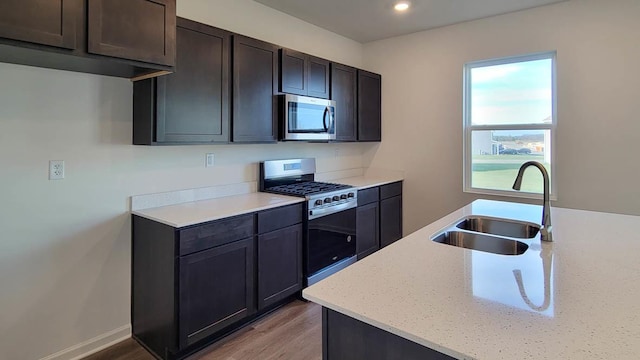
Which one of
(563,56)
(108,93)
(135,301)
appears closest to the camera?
(108,93)

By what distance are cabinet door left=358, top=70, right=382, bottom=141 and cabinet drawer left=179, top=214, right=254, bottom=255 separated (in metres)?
2.12

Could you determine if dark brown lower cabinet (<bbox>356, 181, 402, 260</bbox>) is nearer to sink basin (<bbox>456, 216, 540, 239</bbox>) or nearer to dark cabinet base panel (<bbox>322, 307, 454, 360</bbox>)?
sink basin (<bbox>456, 216, 540, 239</bbox>)

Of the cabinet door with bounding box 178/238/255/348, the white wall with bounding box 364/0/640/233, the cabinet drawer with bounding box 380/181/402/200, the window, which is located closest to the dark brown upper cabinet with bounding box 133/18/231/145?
the cabinet door with bounding box 178/238/255/348

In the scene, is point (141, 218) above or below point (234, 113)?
below

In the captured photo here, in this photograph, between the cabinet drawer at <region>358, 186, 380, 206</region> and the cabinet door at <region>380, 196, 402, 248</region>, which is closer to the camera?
the cabinet drawer at <region>358, 186, 380, 206</region>

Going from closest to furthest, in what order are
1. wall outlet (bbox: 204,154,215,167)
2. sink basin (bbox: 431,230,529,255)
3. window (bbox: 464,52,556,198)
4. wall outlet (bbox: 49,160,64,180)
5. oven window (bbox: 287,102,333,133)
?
1. sink basin (bbox: 431,230,529,255)
2. wall outlet (bbox: 49,160,64,180)
3. wall outlet (bbox: 204,154,215,167)
4. oven window (bbox: 287,102,333,133)
5. window (bbox: 464,52,556,198)

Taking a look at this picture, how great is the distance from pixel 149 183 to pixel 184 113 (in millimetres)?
588

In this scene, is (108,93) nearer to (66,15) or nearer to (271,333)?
(66,15)

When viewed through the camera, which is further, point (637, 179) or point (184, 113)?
point (637, 179)

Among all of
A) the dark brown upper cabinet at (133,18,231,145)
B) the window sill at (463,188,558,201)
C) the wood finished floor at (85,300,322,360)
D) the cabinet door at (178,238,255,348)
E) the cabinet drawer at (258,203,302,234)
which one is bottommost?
the wood finished floor at (85,300,322,360)

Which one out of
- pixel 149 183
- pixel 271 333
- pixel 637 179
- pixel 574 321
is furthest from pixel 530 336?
pixel 637 179

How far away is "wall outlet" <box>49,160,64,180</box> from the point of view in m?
2.10

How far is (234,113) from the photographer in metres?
2.70

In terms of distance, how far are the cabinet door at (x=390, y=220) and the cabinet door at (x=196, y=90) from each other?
2.16 metres
